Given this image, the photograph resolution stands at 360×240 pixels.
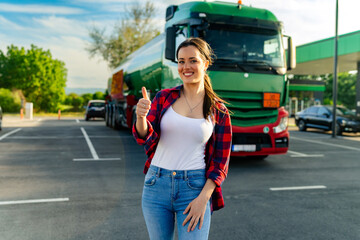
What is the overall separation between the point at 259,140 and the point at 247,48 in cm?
206

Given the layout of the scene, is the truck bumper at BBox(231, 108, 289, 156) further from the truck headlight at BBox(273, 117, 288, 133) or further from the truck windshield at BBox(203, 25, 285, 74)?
the truck windshield at BBox(203, 25, 285, 74)

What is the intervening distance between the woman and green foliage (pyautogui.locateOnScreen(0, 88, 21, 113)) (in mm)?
44294

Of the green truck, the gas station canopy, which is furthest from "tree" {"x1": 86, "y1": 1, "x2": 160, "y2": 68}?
the green truck

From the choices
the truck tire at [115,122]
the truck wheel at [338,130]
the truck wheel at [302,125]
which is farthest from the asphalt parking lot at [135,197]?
the truck wheel at [302,125]

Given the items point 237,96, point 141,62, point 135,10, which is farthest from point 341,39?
point 135,10

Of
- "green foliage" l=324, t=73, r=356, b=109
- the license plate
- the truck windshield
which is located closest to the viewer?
the license plate

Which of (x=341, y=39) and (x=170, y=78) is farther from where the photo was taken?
(x=341, y=39)

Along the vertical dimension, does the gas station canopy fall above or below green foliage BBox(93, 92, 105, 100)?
above

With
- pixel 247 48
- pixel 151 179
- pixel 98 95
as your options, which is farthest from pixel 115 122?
pixel 98 95

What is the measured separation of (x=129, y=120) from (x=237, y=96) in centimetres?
750

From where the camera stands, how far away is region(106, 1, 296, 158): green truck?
7.68 metres

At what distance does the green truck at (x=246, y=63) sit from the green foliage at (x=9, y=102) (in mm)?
38880

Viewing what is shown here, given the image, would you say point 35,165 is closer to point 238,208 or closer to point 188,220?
point 238,208

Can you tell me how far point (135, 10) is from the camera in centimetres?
4334
